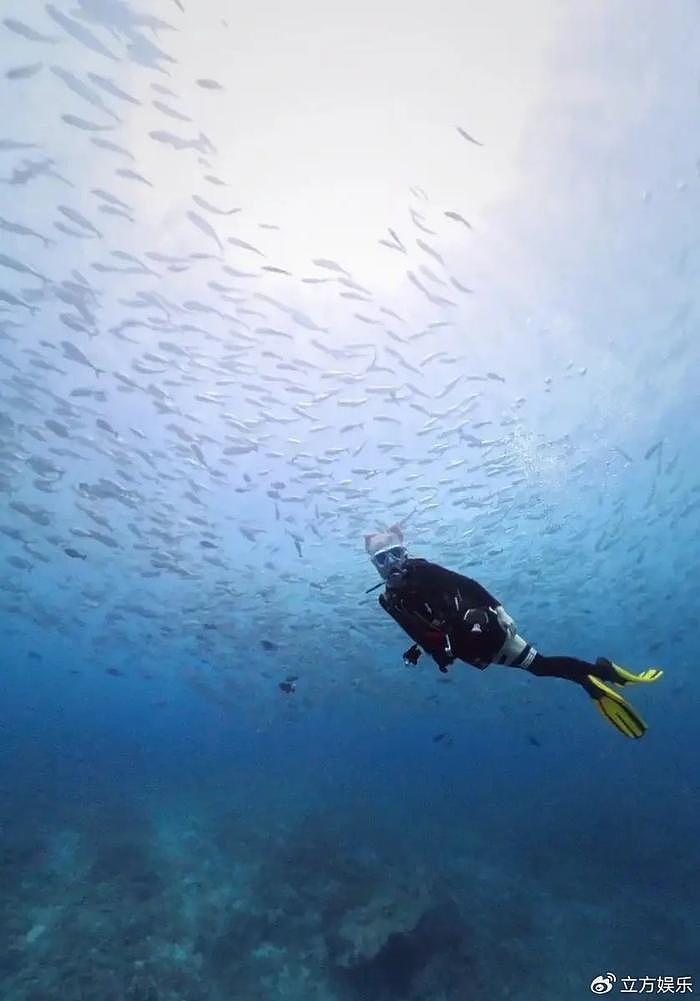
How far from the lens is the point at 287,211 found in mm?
9859

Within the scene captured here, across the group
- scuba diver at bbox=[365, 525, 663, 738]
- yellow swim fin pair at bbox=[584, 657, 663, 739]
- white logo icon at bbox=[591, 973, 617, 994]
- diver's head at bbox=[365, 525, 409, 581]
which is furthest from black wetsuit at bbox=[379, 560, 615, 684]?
white logo icon at bbox=[591, 973, 617, 994]

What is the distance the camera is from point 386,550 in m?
4.42

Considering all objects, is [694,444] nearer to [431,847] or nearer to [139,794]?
[431,847]

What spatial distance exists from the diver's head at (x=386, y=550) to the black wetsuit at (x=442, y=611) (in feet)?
0.74

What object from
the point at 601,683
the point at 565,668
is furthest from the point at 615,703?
the point at 565,668

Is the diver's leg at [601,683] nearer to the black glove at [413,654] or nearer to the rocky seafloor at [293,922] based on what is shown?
the black glove at [413,654]

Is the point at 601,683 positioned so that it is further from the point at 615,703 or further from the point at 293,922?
the point at 293,922

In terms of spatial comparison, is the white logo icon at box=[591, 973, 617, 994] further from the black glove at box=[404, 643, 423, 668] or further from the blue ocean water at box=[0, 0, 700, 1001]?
the black glove at box=[404, 643, 423, 668]

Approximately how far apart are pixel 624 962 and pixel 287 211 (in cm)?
1775

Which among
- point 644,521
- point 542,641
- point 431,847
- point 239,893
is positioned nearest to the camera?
point 239,893

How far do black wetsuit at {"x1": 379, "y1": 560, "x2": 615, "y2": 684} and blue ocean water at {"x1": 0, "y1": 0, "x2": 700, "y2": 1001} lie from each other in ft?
21.8

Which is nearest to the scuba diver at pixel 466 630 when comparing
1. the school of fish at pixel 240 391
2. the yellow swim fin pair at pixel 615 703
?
the yellow swim fin pair at pixel 615 703

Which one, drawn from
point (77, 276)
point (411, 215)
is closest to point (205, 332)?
point (77, 276)

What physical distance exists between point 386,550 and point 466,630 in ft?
2.99
